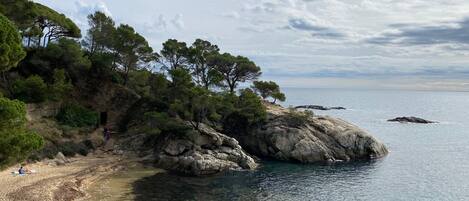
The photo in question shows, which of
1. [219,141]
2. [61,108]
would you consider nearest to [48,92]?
[61,108]

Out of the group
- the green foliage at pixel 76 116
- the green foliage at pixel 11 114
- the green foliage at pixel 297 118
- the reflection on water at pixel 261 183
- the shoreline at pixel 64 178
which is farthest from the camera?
the green foliage at pixel 297 118

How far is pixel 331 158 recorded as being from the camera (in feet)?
247

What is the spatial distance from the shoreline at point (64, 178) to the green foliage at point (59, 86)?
11219 millimetres

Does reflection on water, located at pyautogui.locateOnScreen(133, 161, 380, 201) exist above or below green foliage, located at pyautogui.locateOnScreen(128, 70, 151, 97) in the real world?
below

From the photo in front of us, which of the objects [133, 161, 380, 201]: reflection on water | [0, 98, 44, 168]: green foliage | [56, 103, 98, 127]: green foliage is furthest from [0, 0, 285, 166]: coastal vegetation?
[0, 98, 44, 168]: green foliage

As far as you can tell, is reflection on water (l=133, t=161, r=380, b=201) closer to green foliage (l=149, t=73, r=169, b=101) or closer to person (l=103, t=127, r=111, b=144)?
person (l=103, t=127, r=111, b=144)

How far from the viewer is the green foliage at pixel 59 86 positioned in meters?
69.1

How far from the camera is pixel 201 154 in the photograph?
6494 cm

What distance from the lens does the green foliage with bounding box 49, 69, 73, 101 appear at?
227ft

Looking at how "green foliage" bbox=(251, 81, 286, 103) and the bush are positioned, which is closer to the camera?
the bush

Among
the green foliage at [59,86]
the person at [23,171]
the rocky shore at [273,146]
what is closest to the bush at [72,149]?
the green foliage at [59,86]

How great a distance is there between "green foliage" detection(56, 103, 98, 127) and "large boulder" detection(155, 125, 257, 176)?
13.0 m

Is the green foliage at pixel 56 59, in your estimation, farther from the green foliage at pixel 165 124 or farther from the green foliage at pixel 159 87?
the green foliage at pixel 165 124

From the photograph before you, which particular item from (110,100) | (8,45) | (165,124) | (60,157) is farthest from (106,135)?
(8,45)
